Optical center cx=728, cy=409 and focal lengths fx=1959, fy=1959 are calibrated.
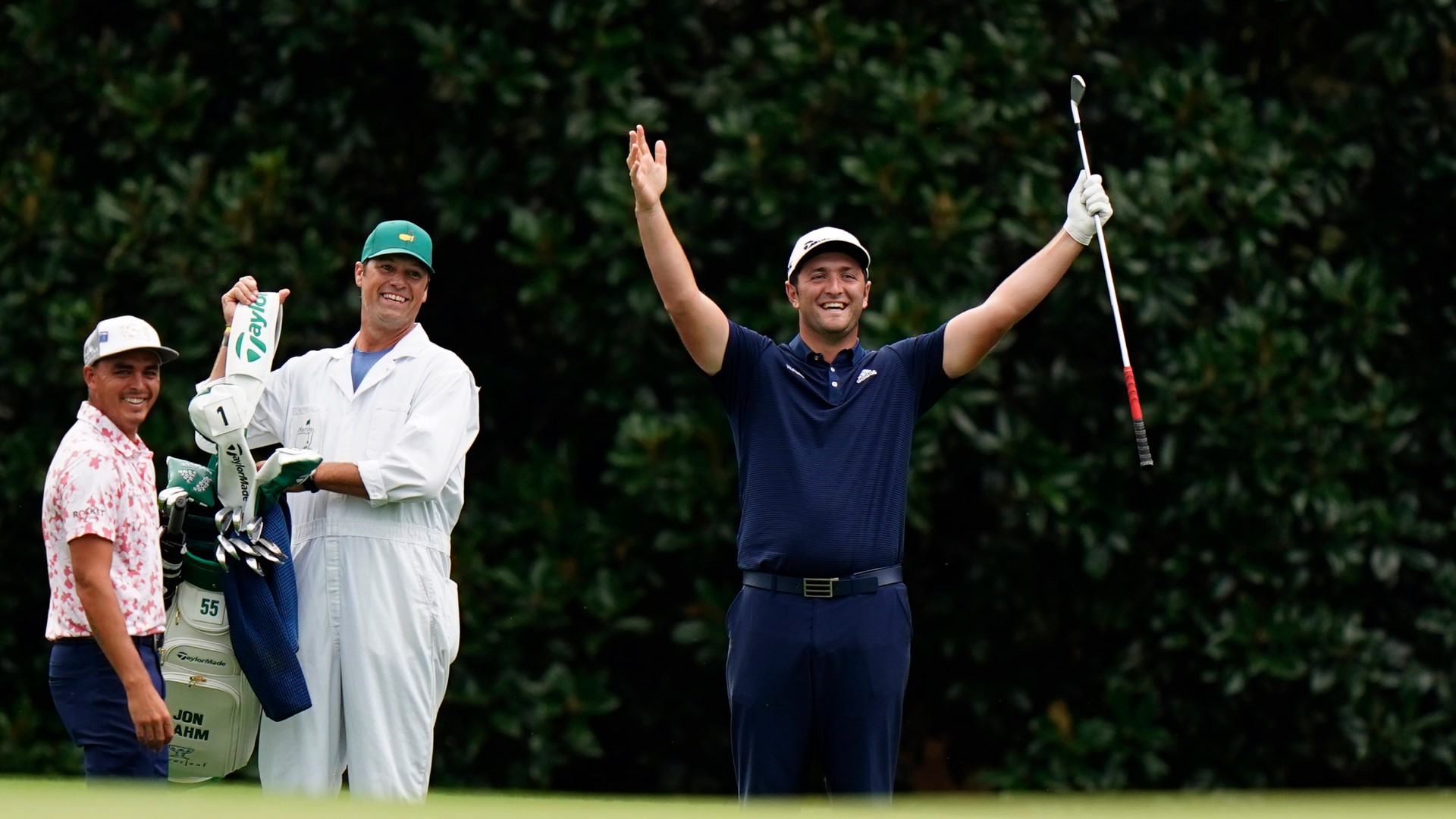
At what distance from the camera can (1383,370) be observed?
8.47 metres

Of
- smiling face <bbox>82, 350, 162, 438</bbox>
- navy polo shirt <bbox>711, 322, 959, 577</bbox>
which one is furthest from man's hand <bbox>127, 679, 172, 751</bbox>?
navy polo shirt <bbox>711, 322, 959, 577</bbox>

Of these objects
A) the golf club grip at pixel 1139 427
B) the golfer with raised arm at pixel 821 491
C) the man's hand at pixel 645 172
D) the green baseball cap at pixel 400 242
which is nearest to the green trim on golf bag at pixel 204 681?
the green baseball cap at pixel 400 242

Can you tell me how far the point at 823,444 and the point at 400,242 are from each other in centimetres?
135

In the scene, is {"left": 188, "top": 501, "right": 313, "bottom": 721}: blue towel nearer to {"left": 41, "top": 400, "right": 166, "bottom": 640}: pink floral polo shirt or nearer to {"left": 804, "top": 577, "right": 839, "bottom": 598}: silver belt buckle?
{"left": 41, "top": 400, "right": 166, "bottom": 640}: pink floral polo shirt

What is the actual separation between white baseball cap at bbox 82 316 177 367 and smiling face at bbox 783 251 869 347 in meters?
1.73

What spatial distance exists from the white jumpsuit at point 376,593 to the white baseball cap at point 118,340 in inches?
21.5

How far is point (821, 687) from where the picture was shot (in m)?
5.06

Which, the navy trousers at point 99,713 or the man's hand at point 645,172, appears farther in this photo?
the man's hand at point 645,172

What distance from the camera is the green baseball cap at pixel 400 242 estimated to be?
217 inches

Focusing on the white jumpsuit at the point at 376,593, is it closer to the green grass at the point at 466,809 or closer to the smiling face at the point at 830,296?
the smiling face at the point at 830,296

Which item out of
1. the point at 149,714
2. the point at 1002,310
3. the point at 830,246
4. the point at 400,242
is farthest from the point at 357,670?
the point at 1002,310

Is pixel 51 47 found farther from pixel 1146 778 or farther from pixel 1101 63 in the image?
pixel 1146 778

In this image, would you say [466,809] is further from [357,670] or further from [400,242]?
→ [400,242]

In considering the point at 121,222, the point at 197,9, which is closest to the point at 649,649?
the point at 121,222
